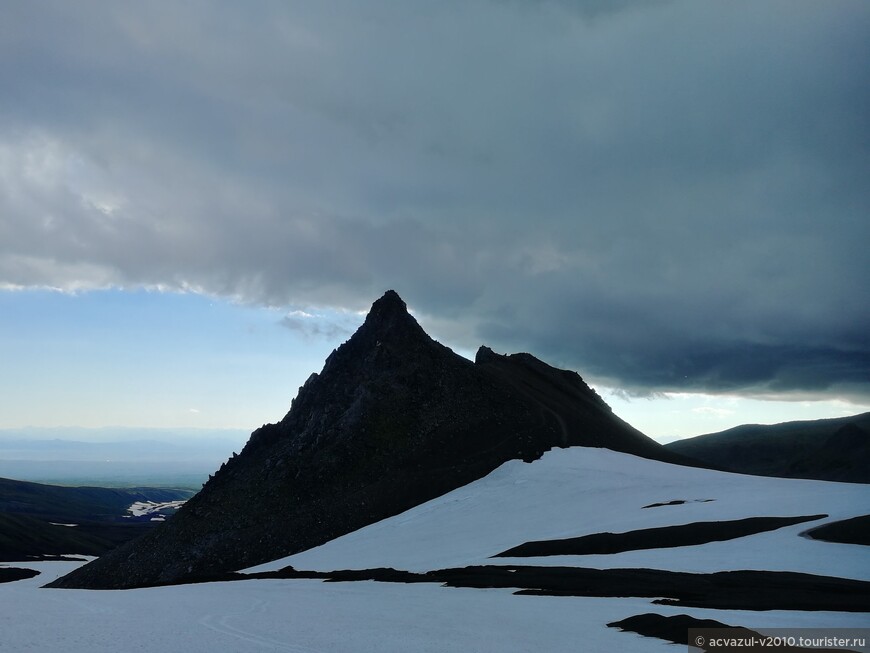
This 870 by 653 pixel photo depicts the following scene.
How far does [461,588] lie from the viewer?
33156 millimetres

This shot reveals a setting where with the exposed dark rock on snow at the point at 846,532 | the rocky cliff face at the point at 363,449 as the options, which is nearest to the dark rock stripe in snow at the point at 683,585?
the exposed dark rock on snow at the point at 846,532

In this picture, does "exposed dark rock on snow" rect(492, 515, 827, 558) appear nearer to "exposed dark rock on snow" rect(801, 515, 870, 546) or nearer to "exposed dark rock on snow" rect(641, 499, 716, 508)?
"exposed dark rock on snow" rect(801, 515, 870, 546)

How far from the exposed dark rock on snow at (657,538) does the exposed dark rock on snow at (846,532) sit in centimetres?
301

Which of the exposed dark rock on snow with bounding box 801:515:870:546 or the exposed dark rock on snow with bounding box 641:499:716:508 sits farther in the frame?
the exposed dark rock on snow with bounding box 641:499:716:508

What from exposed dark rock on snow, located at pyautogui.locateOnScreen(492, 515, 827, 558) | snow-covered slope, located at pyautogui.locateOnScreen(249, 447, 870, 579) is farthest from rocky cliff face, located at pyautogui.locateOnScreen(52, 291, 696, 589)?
exposed dark rock on snow, located at pyautogui.locateOnScreen(492, 515, 827, 558)

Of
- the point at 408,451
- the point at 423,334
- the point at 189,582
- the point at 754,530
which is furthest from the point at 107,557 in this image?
the point at 754,530

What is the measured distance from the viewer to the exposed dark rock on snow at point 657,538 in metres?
39.7

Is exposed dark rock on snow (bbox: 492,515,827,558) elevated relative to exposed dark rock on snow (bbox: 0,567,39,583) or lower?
elevated

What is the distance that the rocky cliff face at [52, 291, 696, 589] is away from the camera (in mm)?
63062

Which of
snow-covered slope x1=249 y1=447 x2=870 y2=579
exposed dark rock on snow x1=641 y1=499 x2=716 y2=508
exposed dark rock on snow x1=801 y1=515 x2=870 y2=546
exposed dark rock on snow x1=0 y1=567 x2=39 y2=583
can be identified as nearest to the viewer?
snow-covered slope x1=249 y1=447 x2=870 y2=579

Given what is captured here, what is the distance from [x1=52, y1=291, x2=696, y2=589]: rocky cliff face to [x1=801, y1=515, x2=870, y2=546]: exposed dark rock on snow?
38.1m

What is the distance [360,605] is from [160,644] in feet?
35.3

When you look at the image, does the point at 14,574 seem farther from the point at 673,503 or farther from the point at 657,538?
the point at 673,503

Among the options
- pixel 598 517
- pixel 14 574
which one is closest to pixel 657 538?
pixel 598 517
